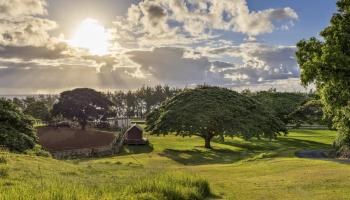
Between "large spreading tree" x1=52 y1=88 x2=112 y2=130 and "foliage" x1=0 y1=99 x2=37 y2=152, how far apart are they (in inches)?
1815

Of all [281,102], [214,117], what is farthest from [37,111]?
[214,117]

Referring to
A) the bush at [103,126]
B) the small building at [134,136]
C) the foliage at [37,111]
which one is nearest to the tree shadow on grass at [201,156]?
the small building at [134,136]

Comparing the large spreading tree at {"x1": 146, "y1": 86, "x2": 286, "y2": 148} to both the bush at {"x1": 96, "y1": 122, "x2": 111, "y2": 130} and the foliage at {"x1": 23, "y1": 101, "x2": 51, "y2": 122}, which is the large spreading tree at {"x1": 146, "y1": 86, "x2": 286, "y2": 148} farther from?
the foliage at {"x1": 23, "y1": 101, "x2": 51, "y2": 122}

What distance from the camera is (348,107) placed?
3406 cm

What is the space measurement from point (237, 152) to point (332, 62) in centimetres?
3687

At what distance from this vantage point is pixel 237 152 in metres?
64.9

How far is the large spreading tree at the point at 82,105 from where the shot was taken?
98375 millimetres

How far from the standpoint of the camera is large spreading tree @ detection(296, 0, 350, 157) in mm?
30031

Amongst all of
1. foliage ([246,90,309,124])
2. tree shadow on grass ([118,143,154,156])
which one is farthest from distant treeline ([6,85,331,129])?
tree shadow on grass ([118,143,154,156])

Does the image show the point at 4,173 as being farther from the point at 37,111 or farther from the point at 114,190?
the point at 37,111

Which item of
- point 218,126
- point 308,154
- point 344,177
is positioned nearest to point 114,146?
point 218,126

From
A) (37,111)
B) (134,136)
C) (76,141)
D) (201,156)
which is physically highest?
(37,111)

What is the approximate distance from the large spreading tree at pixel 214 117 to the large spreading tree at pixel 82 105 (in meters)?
31.7

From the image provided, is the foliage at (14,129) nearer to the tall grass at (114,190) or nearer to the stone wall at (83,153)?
the stone wall at (83,153)
